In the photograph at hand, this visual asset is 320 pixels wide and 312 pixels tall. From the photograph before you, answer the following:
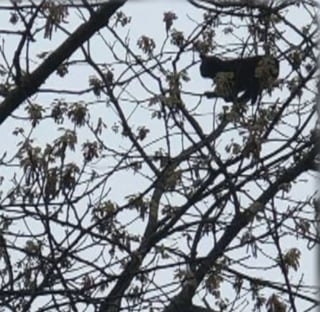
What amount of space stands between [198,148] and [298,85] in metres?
0.63

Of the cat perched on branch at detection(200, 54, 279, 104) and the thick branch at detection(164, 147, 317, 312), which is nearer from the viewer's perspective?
the thick branch at detection(164, 147, 317, 312)

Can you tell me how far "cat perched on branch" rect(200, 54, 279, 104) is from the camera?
17.1ft

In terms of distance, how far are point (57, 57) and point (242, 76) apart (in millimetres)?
1876

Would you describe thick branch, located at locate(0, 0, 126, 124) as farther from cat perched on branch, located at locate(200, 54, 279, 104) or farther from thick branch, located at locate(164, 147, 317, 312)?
cat perched on branch, located at locate(200, 54, 279, 104)

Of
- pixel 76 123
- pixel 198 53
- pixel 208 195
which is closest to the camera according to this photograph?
pixel 76 123

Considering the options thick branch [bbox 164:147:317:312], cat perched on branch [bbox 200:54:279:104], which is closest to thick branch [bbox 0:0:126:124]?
thick branch [bbox 164:147:317:312]

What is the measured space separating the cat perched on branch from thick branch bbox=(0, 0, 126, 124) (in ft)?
4.54

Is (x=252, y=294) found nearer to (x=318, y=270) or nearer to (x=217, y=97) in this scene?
(x=217, y=97)

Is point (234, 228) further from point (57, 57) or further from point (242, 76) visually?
point (57, 57)

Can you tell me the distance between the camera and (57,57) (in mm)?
3893

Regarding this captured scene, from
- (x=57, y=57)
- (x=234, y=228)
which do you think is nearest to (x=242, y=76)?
(x=234, y=228)

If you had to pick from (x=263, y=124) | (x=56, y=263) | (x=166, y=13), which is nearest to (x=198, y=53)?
(x=166, y=13)

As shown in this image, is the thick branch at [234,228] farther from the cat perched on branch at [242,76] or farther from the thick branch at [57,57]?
the thick branch at [57,57]

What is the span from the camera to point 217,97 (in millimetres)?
5273
